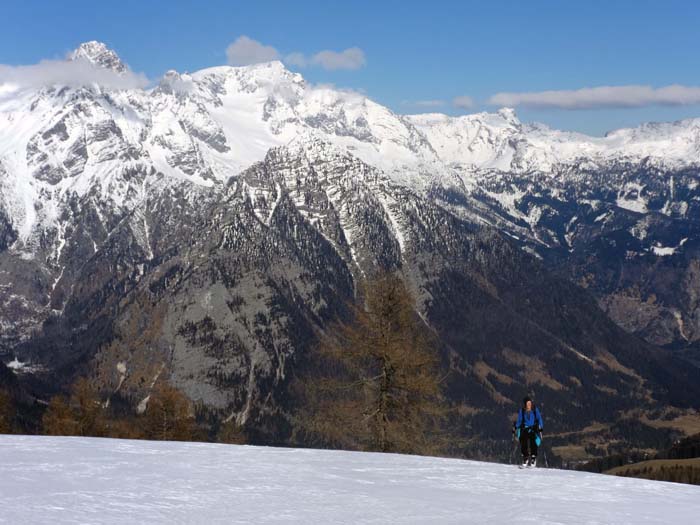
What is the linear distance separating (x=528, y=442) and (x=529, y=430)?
2.50 ft

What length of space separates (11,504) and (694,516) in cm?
2165

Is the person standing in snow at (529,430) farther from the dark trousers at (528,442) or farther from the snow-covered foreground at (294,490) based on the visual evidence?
the snow-covered foreground at (294,490)

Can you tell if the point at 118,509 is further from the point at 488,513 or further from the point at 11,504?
the point at 488,513

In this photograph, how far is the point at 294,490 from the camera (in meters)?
29.0

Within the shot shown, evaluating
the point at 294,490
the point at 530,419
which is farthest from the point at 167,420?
the point at 294,490

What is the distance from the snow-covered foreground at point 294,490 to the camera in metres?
25.1

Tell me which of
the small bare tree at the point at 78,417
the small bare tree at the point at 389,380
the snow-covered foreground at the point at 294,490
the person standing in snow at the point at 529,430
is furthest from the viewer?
the small bare tree at the point at 78,417

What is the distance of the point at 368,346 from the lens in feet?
166

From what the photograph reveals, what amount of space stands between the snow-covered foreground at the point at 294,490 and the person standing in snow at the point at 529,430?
1.11m

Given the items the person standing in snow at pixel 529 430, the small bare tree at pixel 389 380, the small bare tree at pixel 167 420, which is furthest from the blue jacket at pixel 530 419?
the small bare tree at pixel 167 420

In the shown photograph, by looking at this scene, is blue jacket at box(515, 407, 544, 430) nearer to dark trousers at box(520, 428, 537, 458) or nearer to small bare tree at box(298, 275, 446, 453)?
dark trousers at box(520, 428, 537, 458)

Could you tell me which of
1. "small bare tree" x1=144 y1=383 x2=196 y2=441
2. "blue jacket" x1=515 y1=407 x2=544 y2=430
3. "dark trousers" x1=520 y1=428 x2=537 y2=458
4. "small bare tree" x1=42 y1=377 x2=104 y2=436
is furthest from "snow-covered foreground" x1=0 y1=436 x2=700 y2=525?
"small bare tree" x1=42 y1=377 x2=104 y2=436

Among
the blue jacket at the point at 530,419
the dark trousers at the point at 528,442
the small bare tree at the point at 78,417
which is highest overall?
the blue jacket at the point at 530,419

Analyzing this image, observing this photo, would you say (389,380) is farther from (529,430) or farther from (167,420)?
(167,420)
